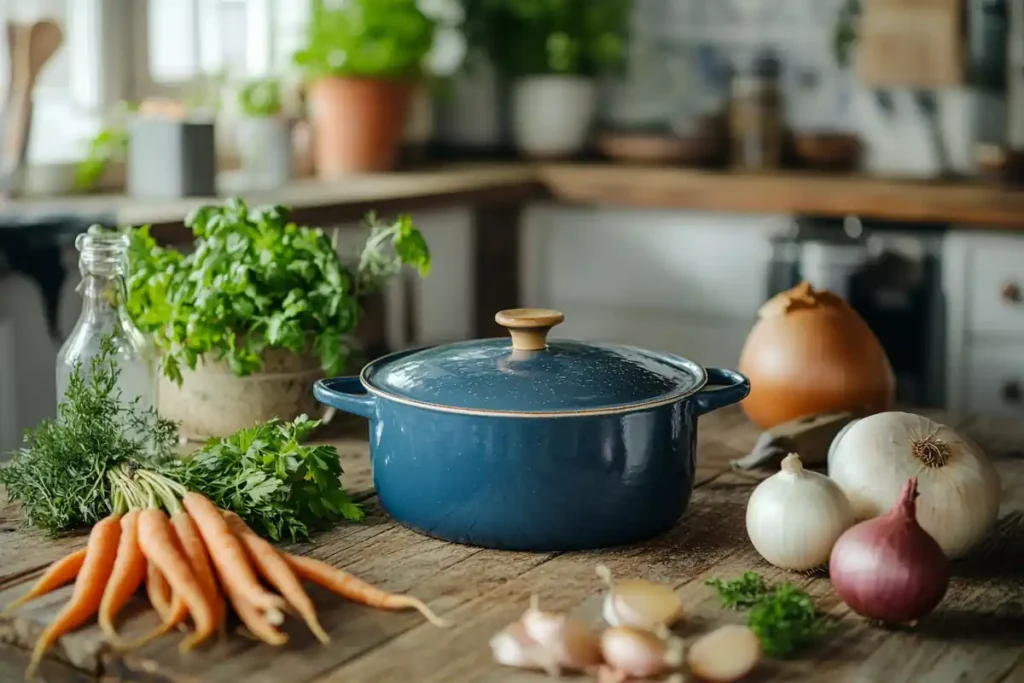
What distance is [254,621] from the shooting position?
0.99 metres

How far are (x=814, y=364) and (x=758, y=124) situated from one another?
7.23ft

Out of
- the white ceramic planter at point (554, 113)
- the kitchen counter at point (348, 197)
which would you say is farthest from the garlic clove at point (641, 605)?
the white ceramic planter at point (554, 113)

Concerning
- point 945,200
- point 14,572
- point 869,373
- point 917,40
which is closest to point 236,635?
point 14,572

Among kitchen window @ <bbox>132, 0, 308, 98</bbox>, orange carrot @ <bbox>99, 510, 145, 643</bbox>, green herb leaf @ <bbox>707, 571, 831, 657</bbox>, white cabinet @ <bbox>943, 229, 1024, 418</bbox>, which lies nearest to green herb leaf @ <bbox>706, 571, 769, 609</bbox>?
green herb leaf @ <bbox>707, 571, 831, 657</bbox>

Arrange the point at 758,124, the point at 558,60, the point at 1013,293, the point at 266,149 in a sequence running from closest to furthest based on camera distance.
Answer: the point at 1013,293, the point at 266,149, the point at 758,124, the point at 558,60

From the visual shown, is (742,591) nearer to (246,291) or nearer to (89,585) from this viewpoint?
(89,585)

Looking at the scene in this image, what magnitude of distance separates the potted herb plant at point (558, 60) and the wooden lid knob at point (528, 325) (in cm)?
269

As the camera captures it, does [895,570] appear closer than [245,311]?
Yes

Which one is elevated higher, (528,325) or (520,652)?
(528,325)

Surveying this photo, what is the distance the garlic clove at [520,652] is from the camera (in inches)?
36.3

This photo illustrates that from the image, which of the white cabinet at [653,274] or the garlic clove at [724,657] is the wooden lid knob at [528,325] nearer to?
the garlic clove at [724,657]

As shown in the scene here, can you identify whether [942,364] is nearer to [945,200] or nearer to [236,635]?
[945,200]

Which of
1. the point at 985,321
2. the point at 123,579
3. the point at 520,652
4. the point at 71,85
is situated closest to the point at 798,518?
the point at 520,652

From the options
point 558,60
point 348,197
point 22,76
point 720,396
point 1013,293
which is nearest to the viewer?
point 720,396
